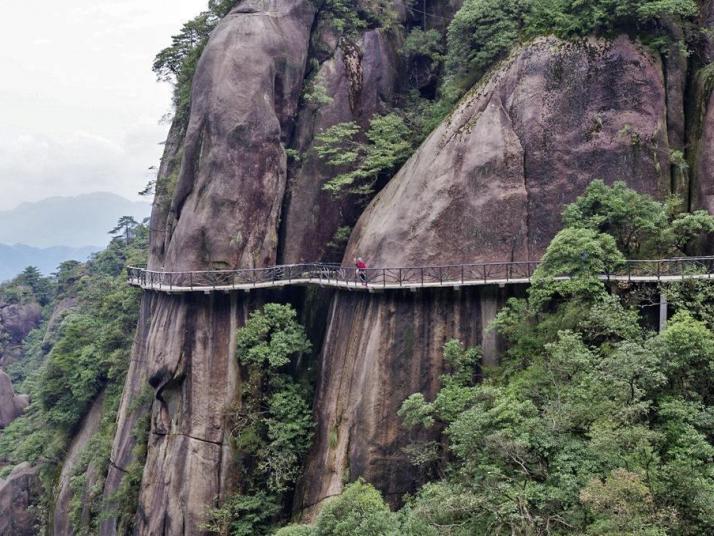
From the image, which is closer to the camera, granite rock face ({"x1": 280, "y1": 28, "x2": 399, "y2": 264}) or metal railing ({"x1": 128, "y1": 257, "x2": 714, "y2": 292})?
metal railing ({"x1": 128, "y1": 257, "x2": 714, "y2": 292})

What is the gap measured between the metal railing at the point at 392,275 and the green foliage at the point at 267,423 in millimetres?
1731

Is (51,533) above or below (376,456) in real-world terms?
below

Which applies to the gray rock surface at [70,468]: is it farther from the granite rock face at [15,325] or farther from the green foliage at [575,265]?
the granite rock face at [15,325]

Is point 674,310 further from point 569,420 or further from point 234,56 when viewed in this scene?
point 234,56

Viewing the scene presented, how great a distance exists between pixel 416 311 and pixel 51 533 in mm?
24956

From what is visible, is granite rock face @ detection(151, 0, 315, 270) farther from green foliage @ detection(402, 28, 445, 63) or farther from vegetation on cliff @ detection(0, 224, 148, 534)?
vegetation on cliff @ detection(0, 224, 148, 534)

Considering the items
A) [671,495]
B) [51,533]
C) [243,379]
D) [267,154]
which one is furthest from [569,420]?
[51,533]

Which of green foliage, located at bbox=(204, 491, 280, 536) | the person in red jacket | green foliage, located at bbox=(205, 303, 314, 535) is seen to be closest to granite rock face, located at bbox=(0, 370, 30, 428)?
green foliage, located at bbox=(205, 303, 314, 535)

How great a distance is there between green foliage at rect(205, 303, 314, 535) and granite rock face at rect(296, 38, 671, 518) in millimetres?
1114

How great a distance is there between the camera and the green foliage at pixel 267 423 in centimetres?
2323

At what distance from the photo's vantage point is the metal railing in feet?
63.7

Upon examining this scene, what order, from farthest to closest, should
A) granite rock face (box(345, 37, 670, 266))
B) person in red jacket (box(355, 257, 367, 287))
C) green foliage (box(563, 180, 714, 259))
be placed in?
person in red jacket (box(355, 257, 367, 287))
granite rock face (box(345, 37, 670, 266))
green foliage (box(563, 180, 714, 259))

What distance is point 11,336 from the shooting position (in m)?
64.8

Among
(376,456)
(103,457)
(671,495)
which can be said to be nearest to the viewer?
(671,495)
